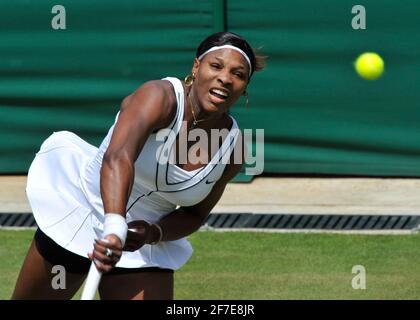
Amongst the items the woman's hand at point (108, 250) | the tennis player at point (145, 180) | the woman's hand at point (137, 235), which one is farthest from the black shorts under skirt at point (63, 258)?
the woman's hand at point (108, 250)

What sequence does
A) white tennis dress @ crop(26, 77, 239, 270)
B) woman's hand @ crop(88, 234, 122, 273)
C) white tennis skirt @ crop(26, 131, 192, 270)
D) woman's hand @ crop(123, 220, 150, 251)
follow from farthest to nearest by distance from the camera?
white tennis skirt @ crop(26, 131, 192, 270) < white tennis dress @ crop(26, 77, 239, 270) < woman's hand @ crop(123, 220, 150, 251) < woman's hand @ crop(88, 234, 122, 273)

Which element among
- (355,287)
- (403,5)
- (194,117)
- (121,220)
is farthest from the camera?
(403,5)

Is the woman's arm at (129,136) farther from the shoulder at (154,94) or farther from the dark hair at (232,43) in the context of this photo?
the dark hair at (232,43)

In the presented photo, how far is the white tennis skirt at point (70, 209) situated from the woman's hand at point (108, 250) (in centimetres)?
62

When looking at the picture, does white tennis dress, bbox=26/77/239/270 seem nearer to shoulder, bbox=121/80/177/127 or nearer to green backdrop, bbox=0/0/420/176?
shoulder, bbox=121/80/177/127

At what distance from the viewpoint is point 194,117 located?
418 centimetres

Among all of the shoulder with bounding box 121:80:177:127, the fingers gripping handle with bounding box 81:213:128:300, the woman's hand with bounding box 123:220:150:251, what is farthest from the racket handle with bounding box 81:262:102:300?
the shoulder with bounding box 121:80:177:127

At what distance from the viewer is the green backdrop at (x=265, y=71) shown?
8.10 meters

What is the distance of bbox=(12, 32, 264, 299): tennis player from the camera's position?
3961 millimetres

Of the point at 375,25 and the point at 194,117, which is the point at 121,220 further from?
the point at 375,25

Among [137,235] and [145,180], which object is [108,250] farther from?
[145,180]

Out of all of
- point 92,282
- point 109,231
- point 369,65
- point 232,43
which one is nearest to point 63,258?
point 92,282

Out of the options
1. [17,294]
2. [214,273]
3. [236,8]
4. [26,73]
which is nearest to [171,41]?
[236,8]
